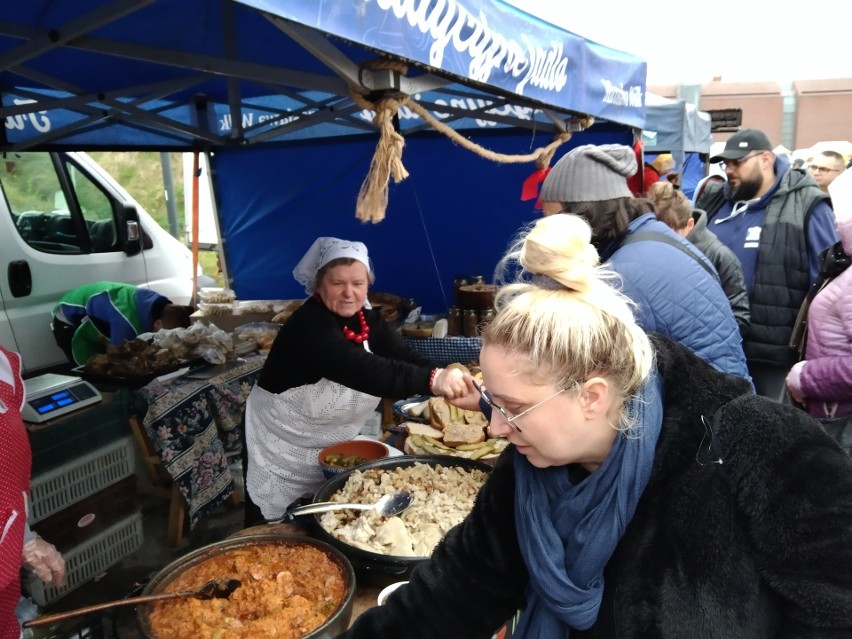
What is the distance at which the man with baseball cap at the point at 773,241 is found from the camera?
11.2ft

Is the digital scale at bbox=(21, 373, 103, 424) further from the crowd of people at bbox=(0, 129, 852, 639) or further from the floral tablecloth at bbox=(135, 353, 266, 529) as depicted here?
the crowd of people at bbox=(0, 129, 852, 639)

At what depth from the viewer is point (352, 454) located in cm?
236

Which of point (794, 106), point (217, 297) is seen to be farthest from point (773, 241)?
point (794, 106)

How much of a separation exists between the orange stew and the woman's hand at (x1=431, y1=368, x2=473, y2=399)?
757 mm

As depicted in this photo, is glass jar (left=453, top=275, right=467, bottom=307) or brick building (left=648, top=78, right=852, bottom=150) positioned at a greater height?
brick building (left=648, top=78, right=852, bottom=150)

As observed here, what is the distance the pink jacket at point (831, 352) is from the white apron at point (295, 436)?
1930 mm

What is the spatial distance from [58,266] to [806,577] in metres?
5.17

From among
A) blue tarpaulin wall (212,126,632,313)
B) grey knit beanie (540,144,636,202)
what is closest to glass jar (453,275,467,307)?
blue tarpaulin wall (212,126,632,313)

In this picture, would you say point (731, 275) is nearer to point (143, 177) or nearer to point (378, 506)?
point (378, 506)

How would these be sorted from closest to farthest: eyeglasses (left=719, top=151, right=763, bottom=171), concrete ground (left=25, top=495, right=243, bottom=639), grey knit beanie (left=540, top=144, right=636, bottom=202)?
grey knit beanie (left=540, top=144, right=636, bottom=202)
concrete ground (left=25, top=495, right=243, bottom=639)
eyeglasses (left=719, top=151, right=763, bottom=171)

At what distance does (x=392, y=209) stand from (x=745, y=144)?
2803mm

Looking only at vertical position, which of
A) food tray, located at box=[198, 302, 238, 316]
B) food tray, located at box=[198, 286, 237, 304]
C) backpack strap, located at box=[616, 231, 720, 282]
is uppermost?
backpack strap, located at box=[616, 231, 720, 282]

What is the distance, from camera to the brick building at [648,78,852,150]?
758 inches

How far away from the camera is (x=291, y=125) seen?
3.96 m
